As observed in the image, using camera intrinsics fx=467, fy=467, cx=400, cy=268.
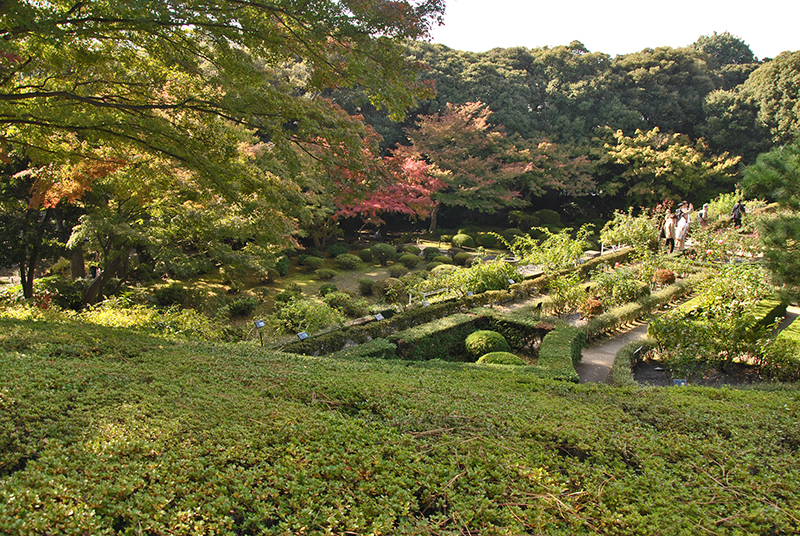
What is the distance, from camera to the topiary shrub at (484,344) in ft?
25.9

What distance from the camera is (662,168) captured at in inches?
899

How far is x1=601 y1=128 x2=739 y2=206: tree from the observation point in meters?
22.6

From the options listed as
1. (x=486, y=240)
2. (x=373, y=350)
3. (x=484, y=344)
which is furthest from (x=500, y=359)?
(x=486, y=240)

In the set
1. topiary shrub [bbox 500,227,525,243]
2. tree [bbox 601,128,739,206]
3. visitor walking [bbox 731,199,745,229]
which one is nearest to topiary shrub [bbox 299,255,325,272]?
topiary shrub [bbox 500,227,525,243]

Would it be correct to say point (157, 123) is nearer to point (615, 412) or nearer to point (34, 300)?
point (34, 300)

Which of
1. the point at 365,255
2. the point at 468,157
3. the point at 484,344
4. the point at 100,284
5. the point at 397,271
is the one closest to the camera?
the point at 484,344

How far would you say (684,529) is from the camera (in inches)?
A: 88.0

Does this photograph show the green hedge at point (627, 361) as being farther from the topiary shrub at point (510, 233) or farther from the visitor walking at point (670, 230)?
the topiary shrub at point (510, 233)

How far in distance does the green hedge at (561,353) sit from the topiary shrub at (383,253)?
10597 mm

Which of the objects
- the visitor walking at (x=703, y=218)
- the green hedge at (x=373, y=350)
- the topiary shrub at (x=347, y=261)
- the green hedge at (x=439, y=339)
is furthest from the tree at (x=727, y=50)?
the green hedge at (x=373, y=350)

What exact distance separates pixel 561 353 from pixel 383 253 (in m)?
11.7

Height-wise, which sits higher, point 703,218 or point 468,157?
point 468,157

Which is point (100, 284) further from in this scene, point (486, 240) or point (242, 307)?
point (486, 240)

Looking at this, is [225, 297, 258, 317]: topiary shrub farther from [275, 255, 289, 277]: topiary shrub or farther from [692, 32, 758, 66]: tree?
[692, 32, 758, 66]: tree
